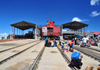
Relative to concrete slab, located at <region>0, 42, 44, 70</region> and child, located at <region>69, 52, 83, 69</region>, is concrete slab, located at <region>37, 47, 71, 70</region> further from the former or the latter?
concrete slab, located at <region>0, 42, 44, 70</region>

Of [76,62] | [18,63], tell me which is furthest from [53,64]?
[18,63]

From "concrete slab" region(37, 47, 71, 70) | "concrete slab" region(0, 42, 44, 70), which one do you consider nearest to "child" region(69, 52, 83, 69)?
"concrete slab" region(37, 47, 71, 70)

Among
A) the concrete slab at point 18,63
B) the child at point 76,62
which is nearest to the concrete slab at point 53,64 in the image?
the child at point 76,62

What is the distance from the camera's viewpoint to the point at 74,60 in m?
4.29

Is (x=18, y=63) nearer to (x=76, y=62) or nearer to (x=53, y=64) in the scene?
(x=53, y=64)

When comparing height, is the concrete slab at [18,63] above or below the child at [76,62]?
below

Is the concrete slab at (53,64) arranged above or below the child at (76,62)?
below

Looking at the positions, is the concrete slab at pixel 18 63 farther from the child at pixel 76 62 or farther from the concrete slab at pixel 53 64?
the child at pixel 76 62

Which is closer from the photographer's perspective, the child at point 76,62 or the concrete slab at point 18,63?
the child at point 76,62

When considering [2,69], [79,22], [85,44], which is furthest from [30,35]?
[2,69]

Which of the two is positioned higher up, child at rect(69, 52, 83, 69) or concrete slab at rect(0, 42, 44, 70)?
child at rect(69, 52, 83, 69)

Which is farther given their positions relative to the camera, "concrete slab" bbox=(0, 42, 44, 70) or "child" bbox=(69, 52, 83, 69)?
"concrete slab" bbox=(0, 42, 44, 70)

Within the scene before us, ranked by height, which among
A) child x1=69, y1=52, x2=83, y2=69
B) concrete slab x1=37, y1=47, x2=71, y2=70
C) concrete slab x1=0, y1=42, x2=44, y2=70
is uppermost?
child x1=69, y1=52, x2=83, y2=69

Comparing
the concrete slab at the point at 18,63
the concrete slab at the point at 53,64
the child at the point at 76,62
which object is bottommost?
the concrete slab at the point at 53,64
